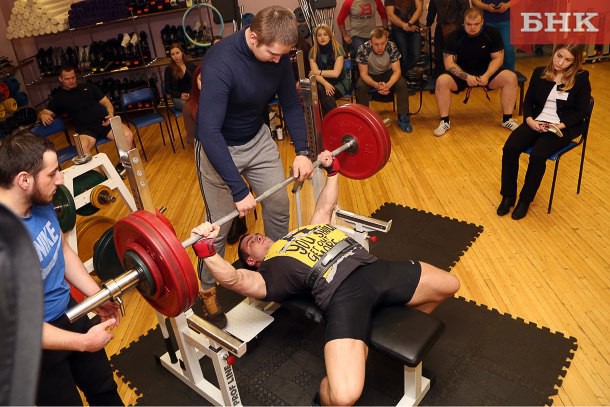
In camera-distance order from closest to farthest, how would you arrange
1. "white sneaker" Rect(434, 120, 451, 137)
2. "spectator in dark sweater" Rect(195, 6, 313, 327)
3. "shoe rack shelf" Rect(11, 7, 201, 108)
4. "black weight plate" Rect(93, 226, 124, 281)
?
"spectator in dark sweater" Rect(195, 6, 313, 327)
"black weight plate" Rect(93, 226, 124, 281)
"white sneaker" Rect(434, 120, 451, 137)
"shoe rack shelf" Rect(11, 7, 201, 108)

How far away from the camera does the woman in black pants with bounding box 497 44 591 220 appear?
10.5 ft

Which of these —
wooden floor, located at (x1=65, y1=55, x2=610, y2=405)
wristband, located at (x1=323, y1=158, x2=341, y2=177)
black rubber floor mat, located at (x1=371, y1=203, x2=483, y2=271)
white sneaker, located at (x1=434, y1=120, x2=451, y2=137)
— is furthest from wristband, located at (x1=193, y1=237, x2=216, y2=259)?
white sneaker, located at (x1=434, y1=120, x2=451, y2=137)

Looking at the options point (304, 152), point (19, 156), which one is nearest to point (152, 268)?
point (19, 156)

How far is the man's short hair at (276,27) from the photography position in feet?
6.54

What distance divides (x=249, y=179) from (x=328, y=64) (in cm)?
288

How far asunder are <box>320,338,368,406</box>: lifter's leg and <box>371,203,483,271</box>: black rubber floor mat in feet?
4.14

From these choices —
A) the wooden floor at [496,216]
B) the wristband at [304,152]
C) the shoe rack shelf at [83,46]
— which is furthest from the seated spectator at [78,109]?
the wristband at [304,152]

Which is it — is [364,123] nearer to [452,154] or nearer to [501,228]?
[501,228]

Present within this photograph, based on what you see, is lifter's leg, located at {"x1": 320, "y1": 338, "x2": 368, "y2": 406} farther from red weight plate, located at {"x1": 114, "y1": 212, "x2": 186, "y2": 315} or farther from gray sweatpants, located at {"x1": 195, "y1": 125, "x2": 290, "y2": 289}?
gray sweatpants, located at {"x1": 195, "y1": 125, "x2": 290, "y2": 289}

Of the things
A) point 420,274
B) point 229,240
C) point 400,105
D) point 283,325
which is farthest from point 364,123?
point 400,105

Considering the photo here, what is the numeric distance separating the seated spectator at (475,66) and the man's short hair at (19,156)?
3.89 meters

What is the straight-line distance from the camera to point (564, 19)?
18.2 ft

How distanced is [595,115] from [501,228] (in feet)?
7.57

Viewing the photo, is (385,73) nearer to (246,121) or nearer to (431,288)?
(246,121)
